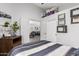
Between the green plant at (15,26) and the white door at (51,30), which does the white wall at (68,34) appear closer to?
the white door at (51,30)

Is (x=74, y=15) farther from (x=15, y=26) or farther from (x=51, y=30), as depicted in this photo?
(x=15, y=26)

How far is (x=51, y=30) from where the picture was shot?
1528mm

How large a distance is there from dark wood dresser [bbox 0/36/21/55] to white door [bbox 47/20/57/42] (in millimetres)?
444

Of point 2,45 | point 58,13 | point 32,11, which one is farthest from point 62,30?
point 2,45

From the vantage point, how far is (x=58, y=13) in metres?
1.50

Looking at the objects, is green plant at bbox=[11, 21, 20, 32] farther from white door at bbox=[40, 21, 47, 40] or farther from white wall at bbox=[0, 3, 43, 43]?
white door at bbox=[40, 21, 47, 40]

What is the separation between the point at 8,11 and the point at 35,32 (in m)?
0.50

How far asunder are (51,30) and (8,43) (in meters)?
0.67

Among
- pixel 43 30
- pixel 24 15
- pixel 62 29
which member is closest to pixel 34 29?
pixel 43 30

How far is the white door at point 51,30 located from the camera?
59.3 inches

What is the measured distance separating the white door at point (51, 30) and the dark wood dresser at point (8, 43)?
0.44m

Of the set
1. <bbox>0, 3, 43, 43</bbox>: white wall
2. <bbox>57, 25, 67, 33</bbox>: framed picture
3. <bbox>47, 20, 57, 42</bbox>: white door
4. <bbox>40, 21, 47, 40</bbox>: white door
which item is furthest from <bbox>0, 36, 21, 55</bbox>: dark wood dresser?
<bbox>57, 25, 67, 33</bbox>: framed picture

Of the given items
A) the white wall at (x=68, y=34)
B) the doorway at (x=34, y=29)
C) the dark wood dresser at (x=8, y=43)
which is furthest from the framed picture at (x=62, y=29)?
the dark wood dresser at (x=8, y=43)

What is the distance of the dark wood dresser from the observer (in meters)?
1.50
